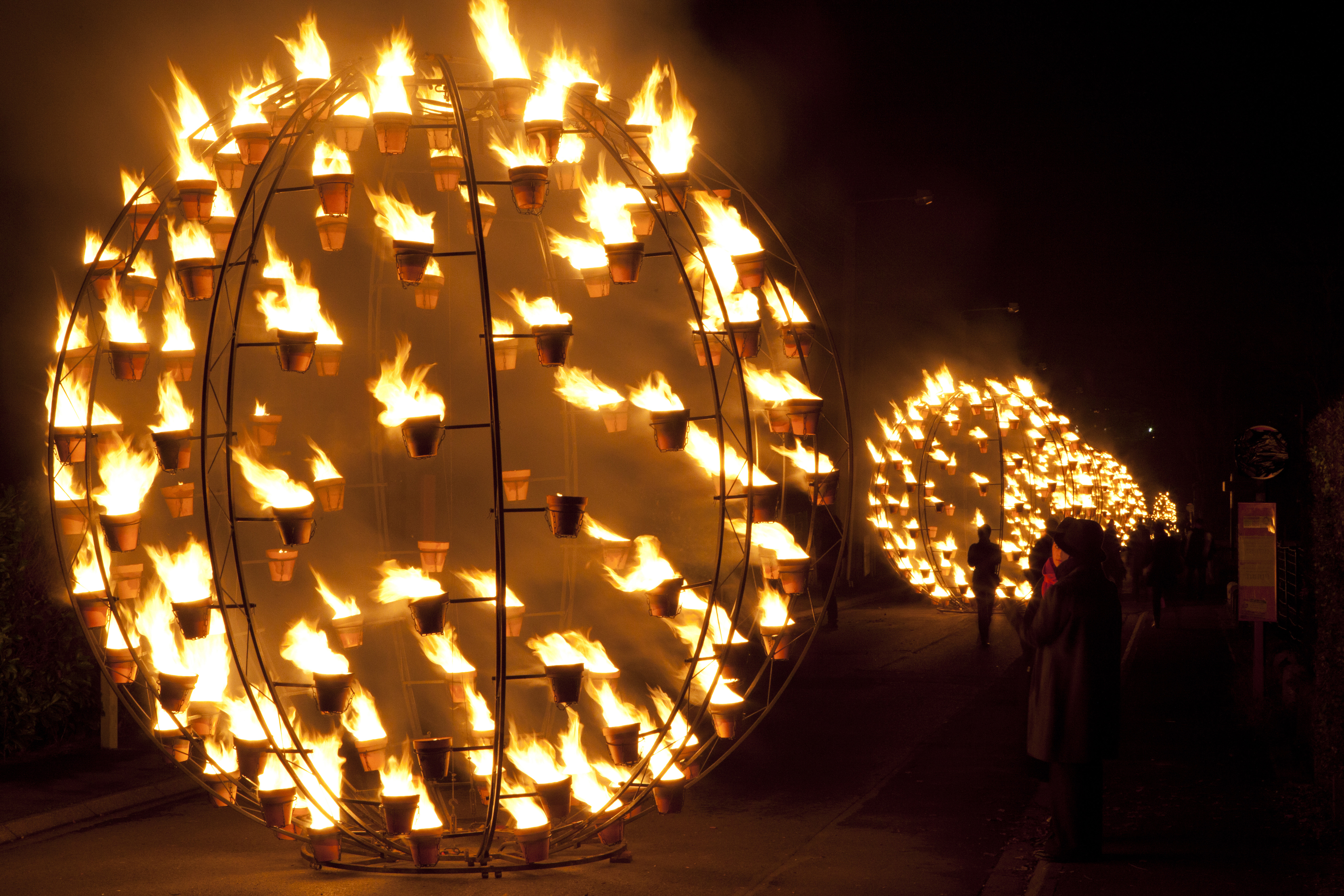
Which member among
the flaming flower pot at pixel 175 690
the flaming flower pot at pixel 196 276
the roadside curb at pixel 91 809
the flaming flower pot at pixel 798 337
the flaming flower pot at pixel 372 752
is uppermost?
the flaming flower pot at pixel 196 276

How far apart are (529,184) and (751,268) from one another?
1.14m

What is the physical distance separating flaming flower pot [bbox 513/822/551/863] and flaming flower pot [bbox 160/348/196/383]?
2.72 meters

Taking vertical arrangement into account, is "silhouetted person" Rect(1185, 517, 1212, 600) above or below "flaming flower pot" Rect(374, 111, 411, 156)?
below

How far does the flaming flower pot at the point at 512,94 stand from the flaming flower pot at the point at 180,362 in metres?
1.93

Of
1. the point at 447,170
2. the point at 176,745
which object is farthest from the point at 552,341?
the point at 176,745

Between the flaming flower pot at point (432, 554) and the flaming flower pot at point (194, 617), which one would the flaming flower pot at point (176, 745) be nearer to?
the flaming flower pot at point (194, 617)

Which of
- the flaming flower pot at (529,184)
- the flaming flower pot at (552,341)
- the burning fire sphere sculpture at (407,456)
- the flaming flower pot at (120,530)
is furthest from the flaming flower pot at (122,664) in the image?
the flaming flower pot at (529,184)

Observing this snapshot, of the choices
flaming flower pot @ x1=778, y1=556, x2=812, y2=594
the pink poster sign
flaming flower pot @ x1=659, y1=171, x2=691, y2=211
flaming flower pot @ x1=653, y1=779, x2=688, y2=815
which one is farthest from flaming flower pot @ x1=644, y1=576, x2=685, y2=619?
the pink poster sign

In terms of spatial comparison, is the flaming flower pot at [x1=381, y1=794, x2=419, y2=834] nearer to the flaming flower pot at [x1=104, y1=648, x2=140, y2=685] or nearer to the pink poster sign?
the flaming flower pot at [x1=104, y1=648, x2=140, y2=685]

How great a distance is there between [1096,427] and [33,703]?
46.8 meters

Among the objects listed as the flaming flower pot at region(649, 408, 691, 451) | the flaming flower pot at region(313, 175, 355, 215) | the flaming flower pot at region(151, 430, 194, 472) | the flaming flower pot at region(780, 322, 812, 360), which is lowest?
the flaming flower pot at region(151, 430, 194, 472)

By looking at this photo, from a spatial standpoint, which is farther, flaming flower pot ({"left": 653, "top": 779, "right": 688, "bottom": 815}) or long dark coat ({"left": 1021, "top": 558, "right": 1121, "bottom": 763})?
long dark coat ({"left": 1021, "top": 558, "right": 1121, "bottom": 763})

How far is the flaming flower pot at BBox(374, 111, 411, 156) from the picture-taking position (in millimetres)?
5719

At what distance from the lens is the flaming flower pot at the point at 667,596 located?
585 centimetres
